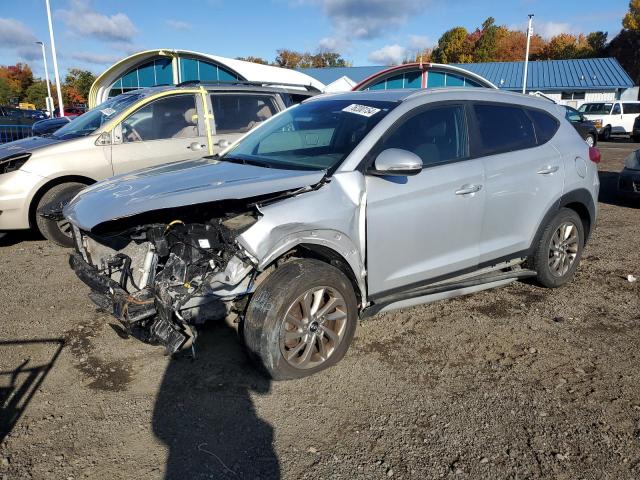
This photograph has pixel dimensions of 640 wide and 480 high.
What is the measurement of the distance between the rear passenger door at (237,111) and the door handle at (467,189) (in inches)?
157

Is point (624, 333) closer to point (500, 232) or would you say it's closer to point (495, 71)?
point (500, 232)

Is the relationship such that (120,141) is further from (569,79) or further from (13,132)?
(569,79)

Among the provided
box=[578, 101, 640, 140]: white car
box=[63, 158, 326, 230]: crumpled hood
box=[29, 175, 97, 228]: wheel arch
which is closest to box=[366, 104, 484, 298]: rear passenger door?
box=[63, 158, 326, 230]: crumpled hood

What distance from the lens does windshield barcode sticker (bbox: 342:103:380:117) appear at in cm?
383

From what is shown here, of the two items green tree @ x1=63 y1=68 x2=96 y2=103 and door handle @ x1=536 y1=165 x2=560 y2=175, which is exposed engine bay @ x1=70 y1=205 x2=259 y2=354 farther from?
green tree @ x1=63 y1=68 x2=96 y2=103

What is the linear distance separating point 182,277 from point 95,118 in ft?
15.8

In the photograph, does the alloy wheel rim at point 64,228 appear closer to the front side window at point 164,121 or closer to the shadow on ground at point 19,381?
the front side window at point 164,121

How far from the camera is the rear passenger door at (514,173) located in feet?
13.4

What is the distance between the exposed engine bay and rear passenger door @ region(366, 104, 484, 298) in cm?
92

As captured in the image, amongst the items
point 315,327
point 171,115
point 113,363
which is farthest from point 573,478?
point 171,115

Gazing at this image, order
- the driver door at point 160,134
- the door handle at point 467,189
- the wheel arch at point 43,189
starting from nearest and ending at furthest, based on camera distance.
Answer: the door handle at point 467,189 → the wheel arch at point 43,189 → the driver door at point 160,134

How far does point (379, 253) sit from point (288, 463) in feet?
4.88

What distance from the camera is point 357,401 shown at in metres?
3.15

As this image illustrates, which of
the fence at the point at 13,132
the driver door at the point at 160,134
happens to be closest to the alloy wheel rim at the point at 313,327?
the driver door at the point at 160,134
